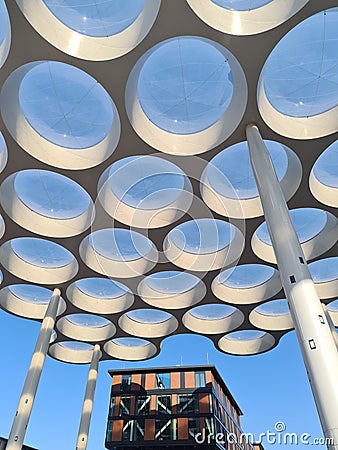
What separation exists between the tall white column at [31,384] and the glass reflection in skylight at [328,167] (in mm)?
19701

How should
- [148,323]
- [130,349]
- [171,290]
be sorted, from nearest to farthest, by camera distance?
[171,290] < [148,323] < [130,349]

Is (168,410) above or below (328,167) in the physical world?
above

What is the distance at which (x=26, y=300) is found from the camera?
29750 mm

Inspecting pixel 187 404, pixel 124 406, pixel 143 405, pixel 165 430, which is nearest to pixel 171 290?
pixel 187 404

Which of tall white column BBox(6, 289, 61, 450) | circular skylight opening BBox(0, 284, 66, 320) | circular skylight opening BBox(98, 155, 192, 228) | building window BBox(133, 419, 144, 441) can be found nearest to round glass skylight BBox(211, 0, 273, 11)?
circular skylight opening BBox(98, 155, 192, 228)

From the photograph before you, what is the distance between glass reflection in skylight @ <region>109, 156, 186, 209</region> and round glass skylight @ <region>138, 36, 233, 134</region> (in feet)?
7.60

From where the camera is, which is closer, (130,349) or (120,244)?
(120,244)

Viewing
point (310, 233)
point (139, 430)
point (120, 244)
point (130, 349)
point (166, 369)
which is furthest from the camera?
point (166, 369)

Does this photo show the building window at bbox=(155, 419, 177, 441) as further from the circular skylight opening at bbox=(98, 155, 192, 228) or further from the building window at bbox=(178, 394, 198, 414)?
the circular skylight opening at bbox=(98, 155, 192, 228)

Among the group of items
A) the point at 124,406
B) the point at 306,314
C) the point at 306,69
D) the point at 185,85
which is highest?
the point at 124,406

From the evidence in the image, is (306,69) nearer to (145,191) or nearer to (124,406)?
(145,191)

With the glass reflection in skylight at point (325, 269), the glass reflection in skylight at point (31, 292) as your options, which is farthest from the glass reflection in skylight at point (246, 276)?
the glass reflection in skylight at point (31, 292)

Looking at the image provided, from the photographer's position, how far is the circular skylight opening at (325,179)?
1906 cm

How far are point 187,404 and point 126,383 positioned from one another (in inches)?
501
